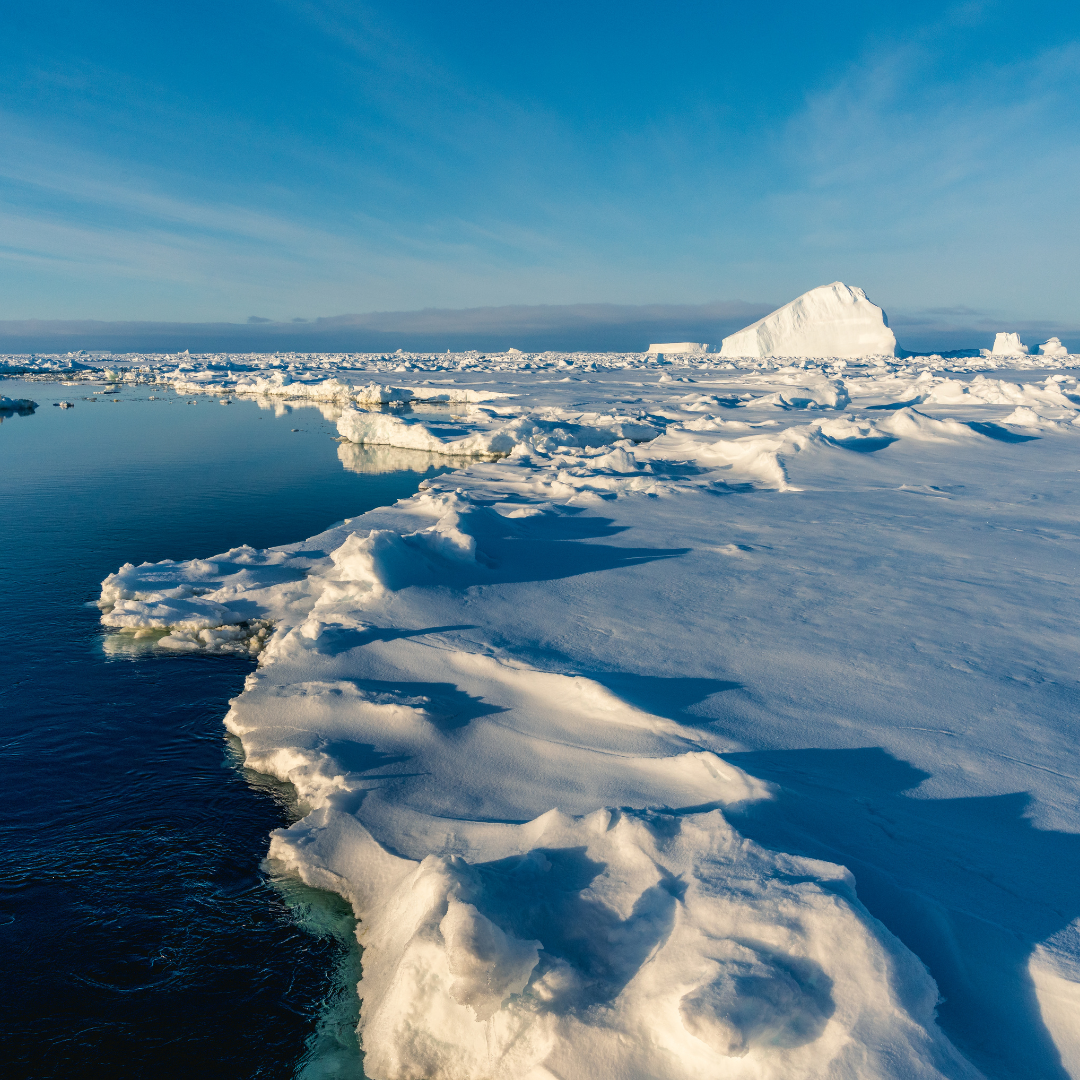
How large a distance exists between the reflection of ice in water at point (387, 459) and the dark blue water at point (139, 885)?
1226 cm

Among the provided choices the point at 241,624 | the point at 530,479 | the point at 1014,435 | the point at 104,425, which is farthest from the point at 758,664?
the point at 104,425

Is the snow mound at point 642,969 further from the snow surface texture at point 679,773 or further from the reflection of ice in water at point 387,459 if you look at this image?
the reflection of ice in water at point 387,459

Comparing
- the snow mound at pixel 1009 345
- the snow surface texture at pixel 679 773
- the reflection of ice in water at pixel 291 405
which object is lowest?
the reflection of ice in water at pixel 291 405

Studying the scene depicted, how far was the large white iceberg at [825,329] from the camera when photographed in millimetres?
82250

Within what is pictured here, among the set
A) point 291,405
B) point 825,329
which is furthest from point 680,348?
point 291,405

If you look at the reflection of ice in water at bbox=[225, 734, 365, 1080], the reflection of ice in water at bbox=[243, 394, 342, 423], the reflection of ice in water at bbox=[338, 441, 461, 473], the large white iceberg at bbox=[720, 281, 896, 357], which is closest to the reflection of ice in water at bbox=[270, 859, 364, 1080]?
the reflection of ice in water at bbox=[225, 734, 365, 1080]

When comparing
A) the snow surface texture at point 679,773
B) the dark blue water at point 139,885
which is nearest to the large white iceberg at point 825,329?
the snow surface texture at point 679,773

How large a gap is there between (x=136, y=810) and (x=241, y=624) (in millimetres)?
3797

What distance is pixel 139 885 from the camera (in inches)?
185

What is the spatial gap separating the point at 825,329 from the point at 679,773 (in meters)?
92.2

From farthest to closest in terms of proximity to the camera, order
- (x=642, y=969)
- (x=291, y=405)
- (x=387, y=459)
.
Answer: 1. (x=291, y=405)
2. (x=387, y=459)
3. (x=642, y=969)

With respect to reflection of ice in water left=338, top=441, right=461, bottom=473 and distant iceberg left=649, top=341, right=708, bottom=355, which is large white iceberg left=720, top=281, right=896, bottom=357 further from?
reflection of ice in water left=338, top=441, right=461, bottom=473

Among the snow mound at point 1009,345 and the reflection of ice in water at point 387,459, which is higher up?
the snow mound at point 1009,345

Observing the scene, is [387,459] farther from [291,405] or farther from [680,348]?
[680,348]
